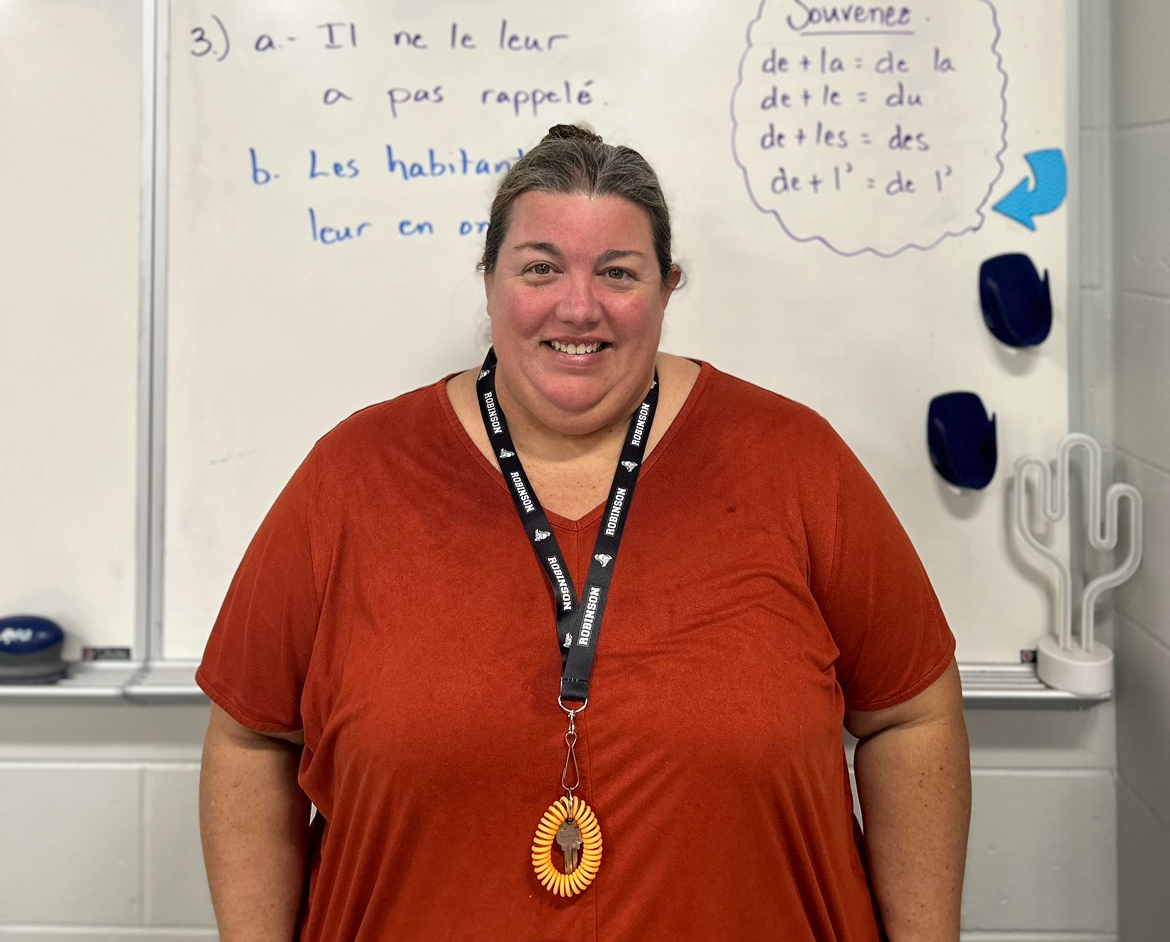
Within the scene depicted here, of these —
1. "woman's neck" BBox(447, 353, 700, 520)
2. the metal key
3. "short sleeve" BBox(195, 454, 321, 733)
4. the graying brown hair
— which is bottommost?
the metal key

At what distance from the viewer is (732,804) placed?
1.16 m

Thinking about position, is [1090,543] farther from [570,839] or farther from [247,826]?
[247,826]

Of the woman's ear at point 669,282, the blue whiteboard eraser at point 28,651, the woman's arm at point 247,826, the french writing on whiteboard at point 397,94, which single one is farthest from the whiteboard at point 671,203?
the woman's arm at point 247,826

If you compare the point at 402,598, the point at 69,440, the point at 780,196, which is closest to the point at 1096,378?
the point at 780,196

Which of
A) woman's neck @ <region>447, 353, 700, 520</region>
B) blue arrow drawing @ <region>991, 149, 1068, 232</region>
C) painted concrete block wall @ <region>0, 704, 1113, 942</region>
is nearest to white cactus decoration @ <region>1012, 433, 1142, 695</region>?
painted concrete block wall @ <region>0, 704, 1113, 942</region>

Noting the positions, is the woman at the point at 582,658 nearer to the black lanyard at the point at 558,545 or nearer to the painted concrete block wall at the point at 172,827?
the black lanyard at the point at 558,545

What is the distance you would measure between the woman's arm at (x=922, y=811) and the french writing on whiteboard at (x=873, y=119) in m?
0.72

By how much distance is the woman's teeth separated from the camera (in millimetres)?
1244

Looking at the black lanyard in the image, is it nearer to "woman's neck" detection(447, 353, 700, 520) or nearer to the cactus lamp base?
Result: "woman's neck" detection(447, 353, 700, 520)

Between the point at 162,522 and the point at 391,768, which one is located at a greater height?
the point at 162,522

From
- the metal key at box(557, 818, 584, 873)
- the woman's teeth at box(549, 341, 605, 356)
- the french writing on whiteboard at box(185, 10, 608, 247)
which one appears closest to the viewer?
the metal key at box(557, 818, 584, 873)

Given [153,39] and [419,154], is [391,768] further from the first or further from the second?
[153,39]

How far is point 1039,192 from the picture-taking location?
165cm

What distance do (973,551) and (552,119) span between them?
3.09 ft
